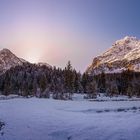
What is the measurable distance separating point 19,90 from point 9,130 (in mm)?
137599

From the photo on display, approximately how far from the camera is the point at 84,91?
486ft

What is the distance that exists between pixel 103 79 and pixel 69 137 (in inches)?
5601

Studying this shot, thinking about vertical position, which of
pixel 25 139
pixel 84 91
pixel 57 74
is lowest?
pixel 25 139

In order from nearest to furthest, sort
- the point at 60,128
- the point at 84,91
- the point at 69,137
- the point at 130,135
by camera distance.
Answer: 1. the point at 130,135
2. the point at 69,137
3. the point at 60,128
4. the point at 84,91

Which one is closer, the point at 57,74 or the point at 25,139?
the point at 25,139

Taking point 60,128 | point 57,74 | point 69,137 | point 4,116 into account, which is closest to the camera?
point 69,137

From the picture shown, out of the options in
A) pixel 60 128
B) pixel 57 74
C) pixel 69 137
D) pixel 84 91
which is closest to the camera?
pixel 69 137

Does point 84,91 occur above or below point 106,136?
above

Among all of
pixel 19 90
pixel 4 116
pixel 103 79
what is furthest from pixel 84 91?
pixel 4 116

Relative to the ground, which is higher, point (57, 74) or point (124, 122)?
point (57, 74)

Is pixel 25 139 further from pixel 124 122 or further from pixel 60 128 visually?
pixel 124 122

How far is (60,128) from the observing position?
23109 mm

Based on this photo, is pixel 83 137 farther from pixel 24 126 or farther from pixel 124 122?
pixel 24 126

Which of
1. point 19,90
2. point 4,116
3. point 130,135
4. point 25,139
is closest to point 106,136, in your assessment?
point 130,135
